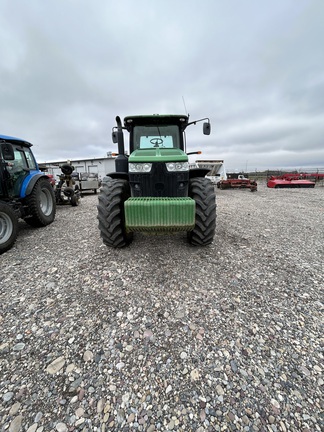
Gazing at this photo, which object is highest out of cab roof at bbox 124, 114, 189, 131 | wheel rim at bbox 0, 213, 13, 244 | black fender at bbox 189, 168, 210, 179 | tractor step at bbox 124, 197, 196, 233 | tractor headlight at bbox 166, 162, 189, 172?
cab roof at bbox 124, 114, 189, 131

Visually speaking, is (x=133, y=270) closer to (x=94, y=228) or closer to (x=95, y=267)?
(x=95, y=267)

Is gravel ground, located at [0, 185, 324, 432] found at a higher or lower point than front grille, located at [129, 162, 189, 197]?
lower

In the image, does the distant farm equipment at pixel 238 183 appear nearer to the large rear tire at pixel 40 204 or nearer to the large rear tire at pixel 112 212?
the large rear tire at pixel 40 204

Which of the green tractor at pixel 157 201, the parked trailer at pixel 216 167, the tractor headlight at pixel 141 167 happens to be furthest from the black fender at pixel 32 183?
the parked trailer at pixel 216 167

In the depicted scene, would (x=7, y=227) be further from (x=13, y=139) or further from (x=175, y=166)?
(x=175, y=166)

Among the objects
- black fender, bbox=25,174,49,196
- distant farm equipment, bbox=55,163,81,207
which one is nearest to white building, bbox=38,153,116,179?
distant farm equipment, bbox=55,163,81,207

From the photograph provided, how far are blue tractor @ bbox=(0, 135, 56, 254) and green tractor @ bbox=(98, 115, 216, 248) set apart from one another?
6.13 ft

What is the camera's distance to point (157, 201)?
2.72m

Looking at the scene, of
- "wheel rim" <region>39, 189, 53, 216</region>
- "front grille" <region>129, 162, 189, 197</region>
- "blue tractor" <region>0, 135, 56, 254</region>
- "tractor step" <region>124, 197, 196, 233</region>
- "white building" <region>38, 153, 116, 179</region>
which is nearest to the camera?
"tractor step" <region>124, 197, 196, 233</region>

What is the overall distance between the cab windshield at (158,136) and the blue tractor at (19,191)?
8.80 feet

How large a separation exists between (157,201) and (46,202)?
4.57 meters

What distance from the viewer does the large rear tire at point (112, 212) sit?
3068 mm

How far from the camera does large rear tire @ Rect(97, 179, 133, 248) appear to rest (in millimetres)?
3068

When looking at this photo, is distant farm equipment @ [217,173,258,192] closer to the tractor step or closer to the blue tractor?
the blue tractor
